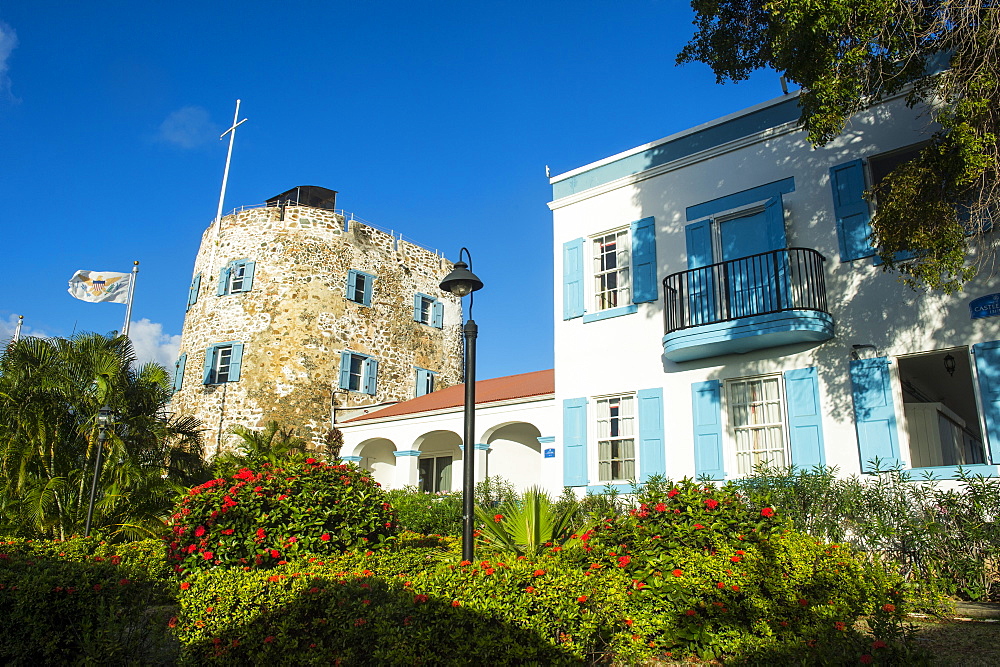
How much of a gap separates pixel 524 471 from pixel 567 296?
23.4 feet

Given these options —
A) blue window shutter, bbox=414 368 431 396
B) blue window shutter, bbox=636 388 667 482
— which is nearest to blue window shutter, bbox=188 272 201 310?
blue window shutter, bbox=414 368 431 396

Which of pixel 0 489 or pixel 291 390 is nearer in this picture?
pixel 0 489

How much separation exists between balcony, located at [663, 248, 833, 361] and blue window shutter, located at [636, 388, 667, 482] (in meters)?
0.74

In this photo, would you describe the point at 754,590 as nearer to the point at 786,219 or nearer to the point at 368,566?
the point at 368,566

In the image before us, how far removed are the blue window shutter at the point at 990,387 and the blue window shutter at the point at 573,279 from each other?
6.14 m

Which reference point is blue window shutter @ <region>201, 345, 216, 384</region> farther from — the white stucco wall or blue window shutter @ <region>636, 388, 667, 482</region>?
blue window shutter @ <region>636, 388, 667, 482</region>

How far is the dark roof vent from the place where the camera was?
27844mm

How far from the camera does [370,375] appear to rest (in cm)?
2597

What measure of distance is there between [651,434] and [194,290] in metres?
21.0

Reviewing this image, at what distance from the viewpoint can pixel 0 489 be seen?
1329cm

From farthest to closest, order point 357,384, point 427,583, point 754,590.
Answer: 1. point 357,384
2. point 754,590
3. point 427,583

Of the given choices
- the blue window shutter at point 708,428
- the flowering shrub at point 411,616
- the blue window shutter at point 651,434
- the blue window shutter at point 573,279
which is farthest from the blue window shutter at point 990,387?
the blue window shutter at point 573,279

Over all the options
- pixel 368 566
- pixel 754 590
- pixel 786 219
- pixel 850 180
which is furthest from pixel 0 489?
pixel 850 180

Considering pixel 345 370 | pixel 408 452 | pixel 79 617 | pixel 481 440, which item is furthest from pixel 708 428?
pixel 345 370
